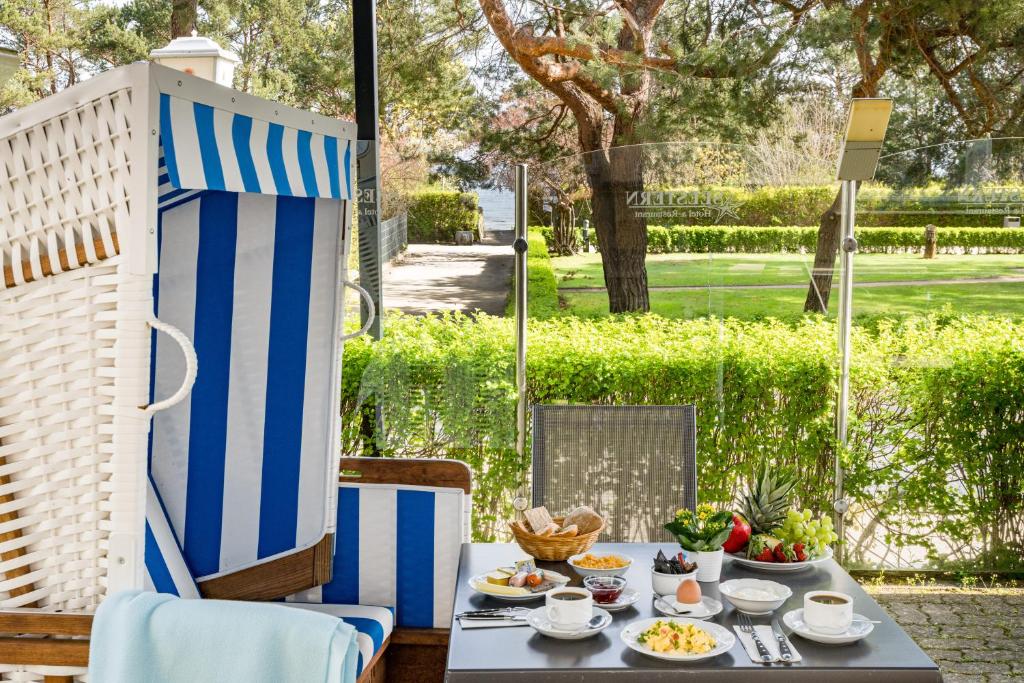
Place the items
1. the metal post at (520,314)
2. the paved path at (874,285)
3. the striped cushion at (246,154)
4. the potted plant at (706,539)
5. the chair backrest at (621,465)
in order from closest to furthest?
the striped cushion at (246,154) → the potted plant at (706,539) → the chair backrest at (621,465) → the metal post at (520,314) → the paved path at (874,285)

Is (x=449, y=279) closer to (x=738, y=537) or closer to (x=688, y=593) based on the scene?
(x=738, y=537)

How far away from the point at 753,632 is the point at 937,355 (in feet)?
9.99

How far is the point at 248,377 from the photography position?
313 centimetres

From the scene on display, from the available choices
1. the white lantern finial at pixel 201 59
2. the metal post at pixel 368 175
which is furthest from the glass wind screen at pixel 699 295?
the white lantern finial at pixel 201 59

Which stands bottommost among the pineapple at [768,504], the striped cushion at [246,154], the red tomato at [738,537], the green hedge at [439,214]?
the red tomato at [738,537]

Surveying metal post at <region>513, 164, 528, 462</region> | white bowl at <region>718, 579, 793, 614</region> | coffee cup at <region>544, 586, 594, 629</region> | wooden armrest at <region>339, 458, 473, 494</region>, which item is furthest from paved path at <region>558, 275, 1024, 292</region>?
coffee cup at <region>544, 586, 594, 629</region>

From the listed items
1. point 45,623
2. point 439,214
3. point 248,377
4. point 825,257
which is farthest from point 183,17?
point 45,623

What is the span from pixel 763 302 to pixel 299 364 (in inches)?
99.8

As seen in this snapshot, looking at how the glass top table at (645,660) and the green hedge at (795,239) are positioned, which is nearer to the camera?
the glass top table at (645,660)

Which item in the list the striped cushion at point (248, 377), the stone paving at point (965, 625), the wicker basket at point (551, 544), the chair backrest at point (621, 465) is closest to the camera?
the wicker basket at point (551, 544)

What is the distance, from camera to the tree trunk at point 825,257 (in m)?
4.83

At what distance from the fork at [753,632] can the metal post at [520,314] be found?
240 centimetres

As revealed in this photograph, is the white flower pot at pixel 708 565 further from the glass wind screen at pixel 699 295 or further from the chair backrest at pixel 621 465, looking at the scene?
the glass wind screen at pixel 699 295

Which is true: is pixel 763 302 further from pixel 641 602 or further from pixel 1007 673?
pixel 641 602
